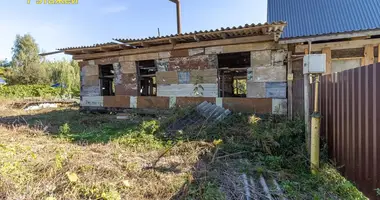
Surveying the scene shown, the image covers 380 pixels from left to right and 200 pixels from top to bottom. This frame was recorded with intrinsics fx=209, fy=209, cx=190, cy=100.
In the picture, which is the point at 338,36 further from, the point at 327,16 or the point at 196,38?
the point at 327,16

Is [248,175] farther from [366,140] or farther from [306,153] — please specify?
[366,140]

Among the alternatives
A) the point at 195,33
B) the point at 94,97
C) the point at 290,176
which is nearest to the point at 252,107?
the point at 195,33

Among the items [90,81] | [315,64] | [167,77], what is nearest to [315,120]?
[315,64]

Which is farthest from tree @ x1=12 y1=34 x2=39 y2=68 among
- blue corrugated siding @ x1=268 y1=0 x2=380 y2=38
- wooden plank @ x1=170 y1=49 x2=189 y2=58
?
blue corrugated siding @ x1=268 y1=0 x2=380 y2=38

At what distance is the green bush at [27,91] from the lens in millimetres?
18984

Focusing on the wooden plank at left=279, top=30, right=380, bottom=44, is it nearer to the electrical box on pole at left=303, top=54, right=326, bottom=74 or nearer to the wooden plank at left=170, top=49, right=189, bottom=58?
the electrical box on pole at left=303, top=54, right=326, bottom=74

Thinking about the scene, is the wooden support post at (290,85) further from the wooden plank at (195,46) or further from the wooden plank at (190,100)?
the wooden plank at (190,100)

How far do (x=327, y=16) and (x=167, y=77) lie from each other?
23.3ft

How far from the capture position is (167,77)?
25.0 ft

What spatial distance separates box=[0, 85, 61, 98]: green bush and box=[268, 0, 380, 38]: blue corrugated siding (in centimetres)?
2032

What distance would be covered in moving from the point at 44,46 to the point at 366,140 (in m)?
40.5

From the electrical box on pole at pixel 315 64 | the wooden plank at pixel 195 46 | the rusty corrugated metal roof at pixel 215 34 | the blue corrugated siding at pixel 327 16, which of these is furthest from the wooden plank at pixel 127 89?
the electrical box on pole at pixel 315 64

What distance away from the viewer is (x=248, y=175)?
3041 mm

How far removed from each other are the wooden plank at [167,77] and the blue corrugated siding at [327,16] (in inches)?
180
